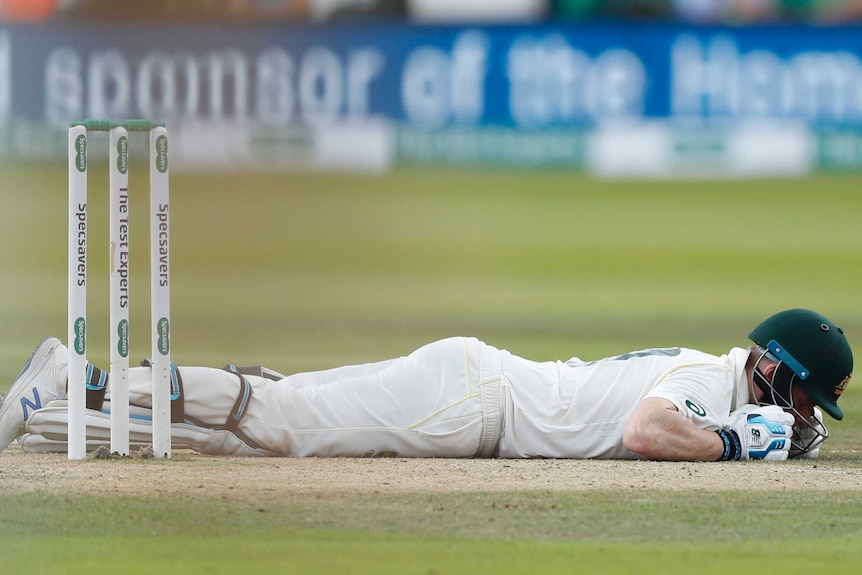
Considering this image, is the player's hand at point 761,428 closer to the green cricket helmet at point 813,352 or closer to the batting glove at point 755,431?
the batting glove at point 755,431

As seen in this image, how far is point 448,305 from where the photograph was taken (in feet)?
39.2

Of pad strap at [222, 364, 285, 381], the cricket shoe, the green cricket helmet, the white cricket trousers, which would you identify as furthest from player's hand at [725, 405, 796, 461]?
the cricket shoe

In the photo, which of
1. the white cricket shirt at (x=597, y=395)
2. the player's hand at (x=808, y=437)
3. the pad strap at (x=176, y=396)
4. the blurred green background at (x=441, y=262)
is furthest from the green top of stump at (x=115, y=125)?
the blurred green background at (x=441, y=262)

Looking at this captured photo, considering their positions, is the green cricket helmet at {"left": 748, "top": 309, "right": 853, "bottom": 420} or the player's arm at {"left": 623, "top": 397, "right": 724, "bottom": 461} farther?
the green cricket helmet at {"left": 748, "top": 309, "right": 853, "bottom": 420}

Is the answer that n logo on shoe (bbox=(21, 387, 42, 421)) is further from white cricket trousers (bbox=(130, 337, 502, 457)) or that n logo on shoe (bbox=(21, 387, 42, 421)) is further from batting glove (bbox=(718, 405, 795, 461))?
batting glove (bbox=(718, 405, 795, 461))

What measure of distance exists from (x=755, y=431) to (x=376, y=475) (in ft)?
3.90

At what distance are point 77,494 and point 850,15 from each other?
1642 centimetres

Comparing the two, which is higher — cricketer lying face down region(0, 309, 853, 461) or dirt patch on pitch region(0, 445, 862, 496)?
cricketer lying face down region(0, 309, 853, 461)

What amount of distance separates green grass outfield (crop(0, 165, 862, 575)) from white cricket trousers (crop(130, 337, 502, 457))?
22.8 inches

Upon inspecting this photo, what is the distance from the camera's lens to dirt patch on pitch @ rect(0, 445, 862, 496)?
393cm

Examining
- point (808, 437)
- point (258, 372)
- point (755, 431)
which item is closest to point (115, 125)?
point (258, 372)

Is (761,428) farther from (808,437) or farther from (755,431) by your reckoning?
(808,437)

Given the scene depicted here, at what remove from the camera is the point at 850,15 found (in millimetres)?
18453

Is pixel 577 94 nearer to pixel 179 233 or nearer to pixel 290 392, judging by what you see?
pixel 179 233
